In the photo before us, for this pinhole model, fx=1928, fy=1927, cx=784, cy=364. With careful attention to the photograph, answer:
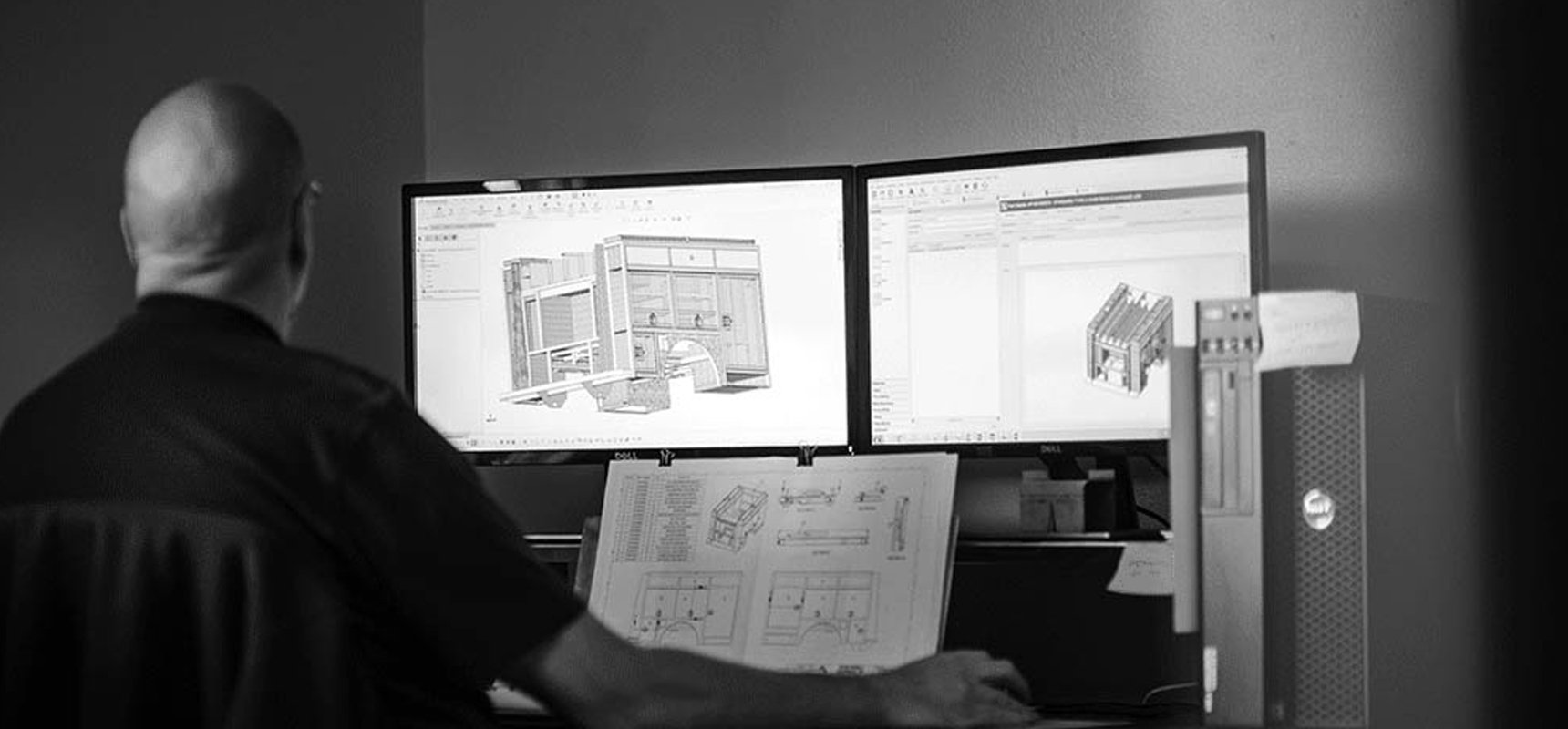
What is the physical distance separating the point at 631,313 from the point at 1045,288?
505 mm

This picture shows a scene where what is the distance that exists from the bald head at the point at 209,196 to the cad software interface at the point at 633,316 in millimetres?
914

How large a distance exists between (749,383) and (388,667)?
98 cm

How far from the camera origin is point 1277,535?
1.73 meters

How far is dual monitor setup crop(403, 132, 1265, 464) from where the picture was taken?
2145 millimetres

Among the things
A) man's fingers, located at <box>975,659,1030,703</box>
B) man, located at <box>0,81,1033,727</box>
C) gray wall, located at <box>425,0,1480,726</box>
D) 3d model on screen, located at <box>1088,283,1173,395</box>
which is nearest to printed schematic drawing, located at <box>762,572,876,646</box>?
man's fingers, located at <box>975,659,1030,703</box>

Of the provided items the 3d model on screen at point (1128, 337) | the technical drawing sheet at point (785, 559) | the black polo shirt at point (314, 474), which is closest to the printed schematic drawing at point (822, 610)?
the technical drawing sheet at point (785, 559)

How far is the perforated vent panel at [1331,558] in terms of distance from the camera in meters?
1.69

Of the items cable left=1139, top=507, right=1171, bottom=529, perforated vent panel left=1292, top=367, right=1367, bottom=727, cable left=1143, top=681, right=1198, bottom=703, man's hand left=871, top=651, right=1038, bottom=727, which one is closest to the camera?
man's hand left=871, top=651, right=1038, bottom=727

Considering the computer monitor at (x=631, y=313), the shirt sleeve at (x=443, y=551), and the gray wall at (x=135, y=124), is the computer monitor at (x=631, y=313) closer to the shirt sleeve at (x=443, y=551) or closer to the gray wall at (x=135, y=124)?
the gray wall at (x=135, y=124)

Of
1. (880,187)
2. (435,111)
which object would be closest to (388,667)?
A: (880,187)

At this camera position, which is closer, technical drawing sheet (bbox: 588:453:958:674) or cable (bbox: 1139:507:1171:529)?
technical drawing sheet (bbox: 588:453:958:674)

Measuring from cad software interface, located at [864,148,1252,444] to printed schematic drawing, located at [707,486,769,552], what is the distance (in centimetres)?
19

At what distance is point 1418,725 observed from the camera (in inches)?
90.0

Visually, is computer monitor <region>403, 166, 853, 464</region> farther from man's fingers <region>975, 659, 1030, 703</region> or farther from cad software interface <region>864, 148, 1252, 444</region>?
man's fingers <region>975, 659, 1030, 703</region>
